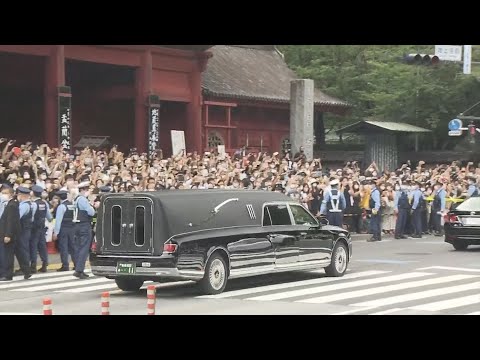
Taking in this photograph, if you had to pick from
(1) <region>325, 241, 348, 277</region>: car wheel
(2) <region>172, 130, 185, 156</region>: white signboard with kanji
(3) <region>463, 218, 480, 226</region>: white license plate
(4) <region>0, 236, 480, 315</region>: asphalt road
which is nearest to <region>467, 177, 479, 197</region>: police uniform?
(3) <region>463, 218, 480, 226</region>: white license plate

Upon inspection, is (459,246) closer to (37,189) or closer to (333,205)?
(333,205)

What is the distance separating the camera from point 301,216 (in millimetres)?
18328

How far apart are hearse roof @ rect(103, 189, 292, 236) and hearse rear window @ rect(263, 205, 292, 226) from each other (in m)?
0.15

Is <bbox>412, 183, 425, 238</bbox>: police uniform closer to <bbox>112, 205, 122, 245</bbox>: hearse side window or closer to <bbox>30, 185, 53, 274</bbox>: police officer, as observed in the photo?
<bbox>30, 185, 53, 274</bbox>: police officer

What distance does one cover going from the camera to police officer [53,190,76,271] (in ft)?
62.6

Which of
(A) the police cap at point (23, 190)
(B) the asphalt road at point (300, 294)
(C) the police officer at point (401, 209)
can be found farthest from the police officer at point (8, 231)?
(C) the police officer at point (401, 209)

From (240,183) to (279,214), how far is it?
8.37 m

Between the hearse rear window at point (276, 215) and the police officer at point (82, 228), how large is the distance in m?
3.58

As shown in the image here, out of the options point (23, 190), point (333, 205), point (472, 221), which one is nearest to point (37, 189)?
point (23, 190)
